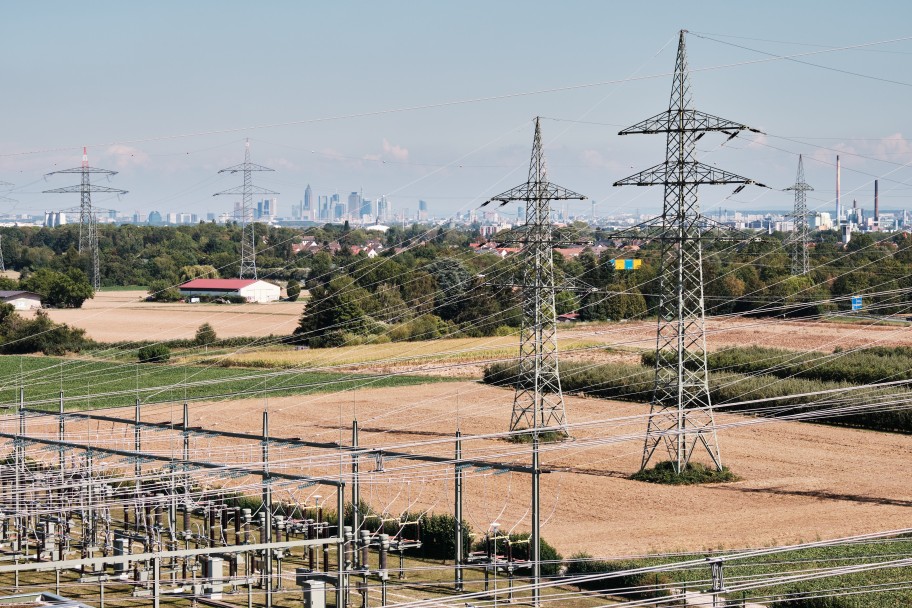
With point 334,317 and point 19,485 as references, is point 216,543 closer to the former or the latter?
point 19,485

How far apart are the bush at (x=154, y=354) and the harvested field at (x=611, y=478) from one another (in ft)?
40.0

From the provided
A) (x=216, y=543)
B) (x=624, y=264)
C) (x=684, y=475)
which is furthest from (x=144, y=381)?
(x=216, y=543)

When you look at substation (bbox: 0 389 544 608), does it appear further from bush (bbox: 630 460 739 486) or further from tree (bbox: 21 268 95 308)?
tree (bbox: 21 268 95 308)

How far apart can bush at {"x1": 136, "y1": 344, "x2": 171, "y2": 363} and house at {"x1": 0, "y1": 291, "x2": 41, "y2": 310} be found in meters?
22.6

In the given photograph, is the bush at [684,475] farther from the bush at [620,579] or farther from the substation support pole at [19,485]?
the substation support pole at [19,485]

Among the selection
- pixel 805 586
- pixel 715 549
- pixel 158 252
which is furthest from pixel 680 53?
pixel 158 252

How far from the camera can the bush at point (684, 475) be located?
30719 millimetres

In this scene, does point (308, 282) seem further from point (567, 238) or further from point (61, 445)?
point (61, 445)

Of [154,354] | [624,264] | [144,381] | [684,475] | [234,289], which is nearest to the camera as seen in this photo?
[684,475]

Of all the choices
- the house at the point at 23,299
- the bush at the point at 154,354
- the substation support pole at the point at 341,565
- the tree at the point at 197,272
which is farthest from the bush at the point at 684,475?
the tree at the point at 197,272

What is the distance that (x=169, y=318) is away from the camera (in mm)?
78125

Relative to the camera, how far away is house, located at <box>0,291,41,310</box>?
7819 centimetres

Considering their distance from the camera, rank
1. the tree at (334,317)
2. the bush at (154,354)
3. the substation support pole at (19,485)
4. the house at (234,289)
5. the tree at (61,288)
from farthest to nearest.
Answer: the house at (234,289) < the tree at (61,288) < the tree at (334,317) < the bush at (154,354) < the substation support pole at (19,485)

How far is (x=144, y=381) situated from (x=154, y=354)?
24.8ft
